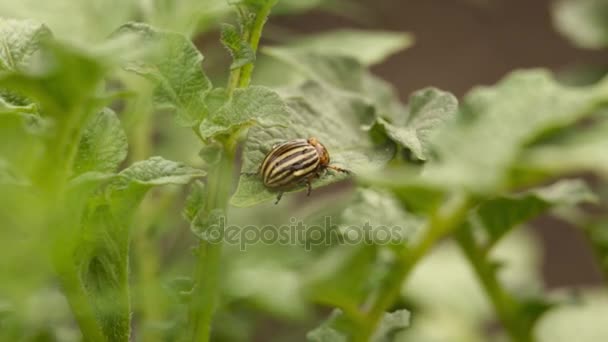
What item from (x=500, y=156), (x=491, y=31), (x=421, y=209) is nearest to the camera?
(x=500, y=156)

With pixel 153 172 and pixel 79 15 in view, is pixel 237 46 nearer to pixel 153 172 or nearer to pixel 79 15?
pixel 153 172

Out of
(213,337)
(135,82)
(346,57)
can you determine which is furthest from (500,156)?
(213,337)

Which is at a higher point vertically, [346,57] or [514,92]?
[346,57]

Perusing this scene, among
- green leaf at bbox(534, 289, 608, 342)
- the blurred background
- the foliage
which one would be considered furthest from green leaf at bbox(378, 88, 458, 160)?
the blurred background

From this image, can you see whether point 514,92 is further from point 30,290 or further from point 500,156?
point 30,290

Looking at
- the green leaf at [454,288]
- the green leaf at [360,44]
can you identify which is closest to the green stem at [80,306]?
the green leaf at [360,44]

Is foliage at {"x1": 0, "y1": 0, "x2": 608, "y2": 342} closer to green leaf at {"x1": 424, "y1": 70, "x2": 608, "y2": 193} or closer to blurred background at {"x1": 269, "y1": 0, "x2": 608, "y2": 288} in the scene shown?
green leaf at {"x1": 424, "y1": 70, "x2": 608, "y2": 193}
